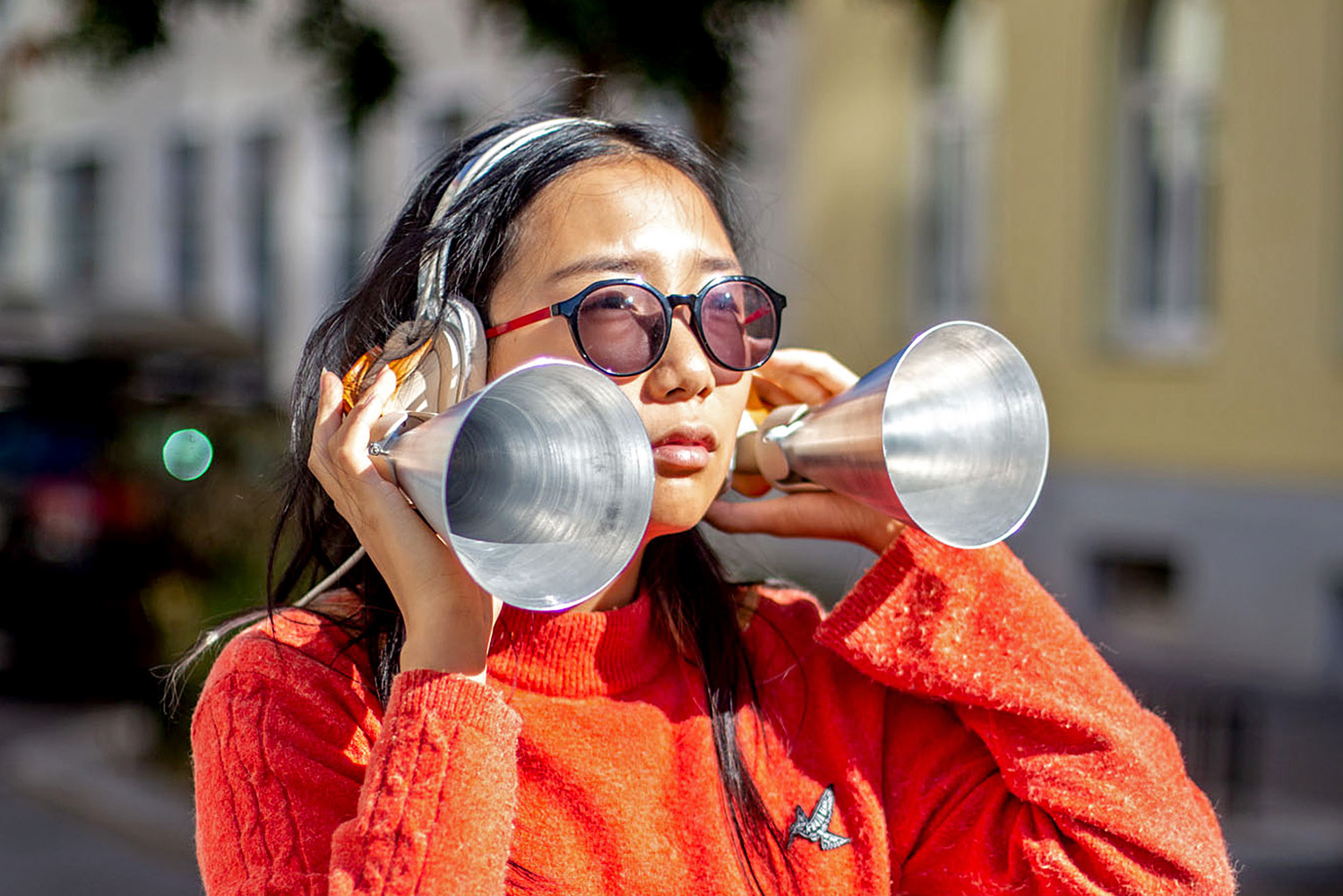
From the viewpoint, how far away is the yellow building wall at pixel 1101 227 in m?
9.06

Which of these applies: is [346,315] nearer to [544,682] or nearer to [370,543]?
[370,543]

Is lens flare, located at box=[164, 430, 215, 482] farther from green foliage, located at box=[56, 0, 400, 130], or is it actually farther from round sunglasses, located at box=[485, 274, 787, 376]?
round sunglasses, located at box=[485, 274, 787, 376]

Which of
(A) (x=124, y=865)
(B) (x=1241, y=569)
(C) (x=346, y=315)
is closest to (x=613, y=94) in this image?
(C) (x=346, y=315)

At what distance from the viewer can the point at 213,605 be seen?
666 cm

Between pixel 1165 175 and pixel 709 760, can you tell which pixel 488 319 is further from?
pixel 1165 175

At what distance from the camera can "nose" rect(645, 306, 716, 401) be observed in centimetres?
171

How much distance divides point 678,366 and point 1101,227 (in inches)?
361

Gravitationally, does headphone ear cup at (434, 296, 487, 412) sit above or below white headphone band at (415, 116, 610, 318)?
below

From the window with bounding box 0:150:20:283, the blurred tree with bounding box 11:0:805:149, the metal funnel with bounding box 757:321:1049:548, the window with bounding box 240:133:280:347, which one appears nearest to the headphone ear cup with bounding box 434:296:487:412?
the metal funnel with bounding box 757:321:1049:548

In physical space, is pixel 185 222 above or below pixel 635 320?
below

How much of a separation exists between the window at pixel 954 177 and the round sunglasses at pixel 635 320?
9.52m

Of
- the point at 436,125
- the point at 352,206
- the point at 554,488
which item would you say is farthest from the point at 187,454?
the point at 352,206

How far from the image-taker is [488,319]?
1749 mm

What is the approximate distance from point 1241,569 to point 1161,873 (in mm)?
8214
